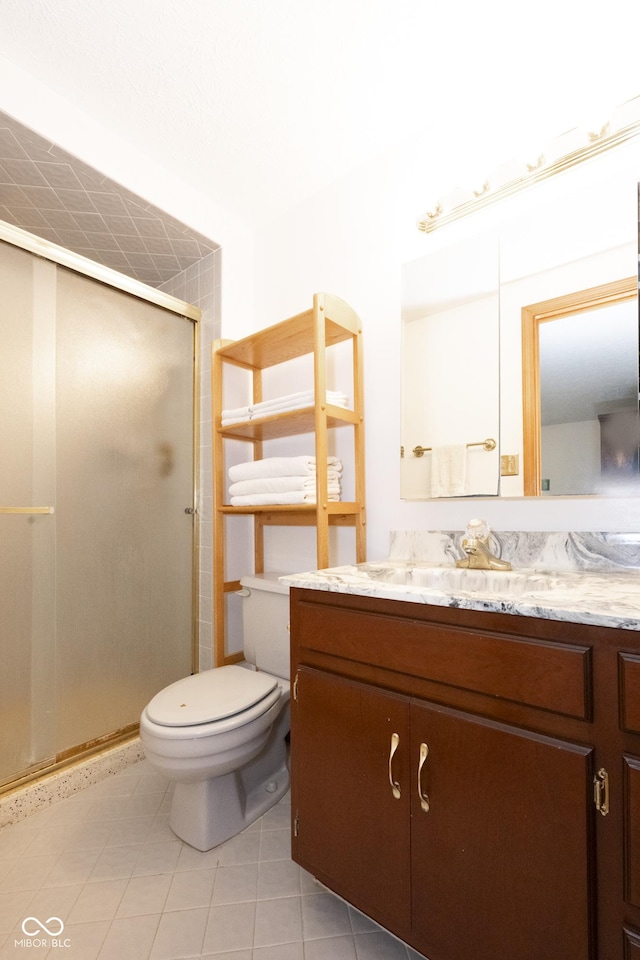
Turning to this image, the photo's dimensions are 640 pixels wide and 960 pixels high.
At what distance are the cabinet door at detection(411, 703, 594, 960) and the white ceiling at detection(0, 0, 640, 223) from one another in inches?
61.8

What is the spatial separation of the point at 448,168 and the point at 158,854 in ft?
7.73

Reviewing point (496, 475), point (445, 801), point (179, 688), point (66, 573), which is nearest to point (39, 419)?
point (66, 573)

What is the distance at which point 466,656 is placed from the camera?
839 millimetres

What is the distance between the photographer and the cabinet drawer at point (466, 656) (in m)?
0.73

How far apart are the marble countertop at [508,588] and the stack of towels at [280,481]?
1.17 ft

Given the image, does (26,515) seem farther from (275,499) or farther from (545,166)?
(545,166)

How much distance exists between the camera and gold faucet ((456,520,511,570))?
124 cm

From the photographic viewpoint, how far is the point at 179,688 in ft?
4.86

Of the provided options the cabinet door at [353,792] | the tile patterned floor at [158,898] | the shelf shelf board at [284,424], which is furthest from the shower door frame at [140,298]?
the cabinet door at [353,792]

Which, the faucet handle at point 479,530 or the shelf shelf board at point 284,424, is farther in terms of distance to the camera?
the shelf shelf board at point 284,424

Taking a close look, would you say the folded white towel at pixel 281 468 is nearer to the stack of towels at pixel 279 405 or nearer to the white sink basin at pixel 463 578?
the stack of towels at pixel 279 405

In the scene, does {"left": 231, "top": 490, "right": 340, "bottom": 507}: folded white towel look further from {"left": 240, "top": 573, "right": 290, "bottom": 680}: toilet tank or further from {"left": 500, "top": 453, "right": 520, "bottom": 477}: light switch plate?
{"left": 500, "top": 453, "right": 520, "bottom": 477}: light switch plate

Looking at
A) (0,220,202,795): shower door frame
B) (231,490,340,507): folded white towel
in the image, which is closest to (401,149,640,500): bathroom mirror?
(231,490,340,507): folded white towel

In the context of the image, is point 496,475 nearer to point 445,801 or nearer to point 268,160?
point 445,801
